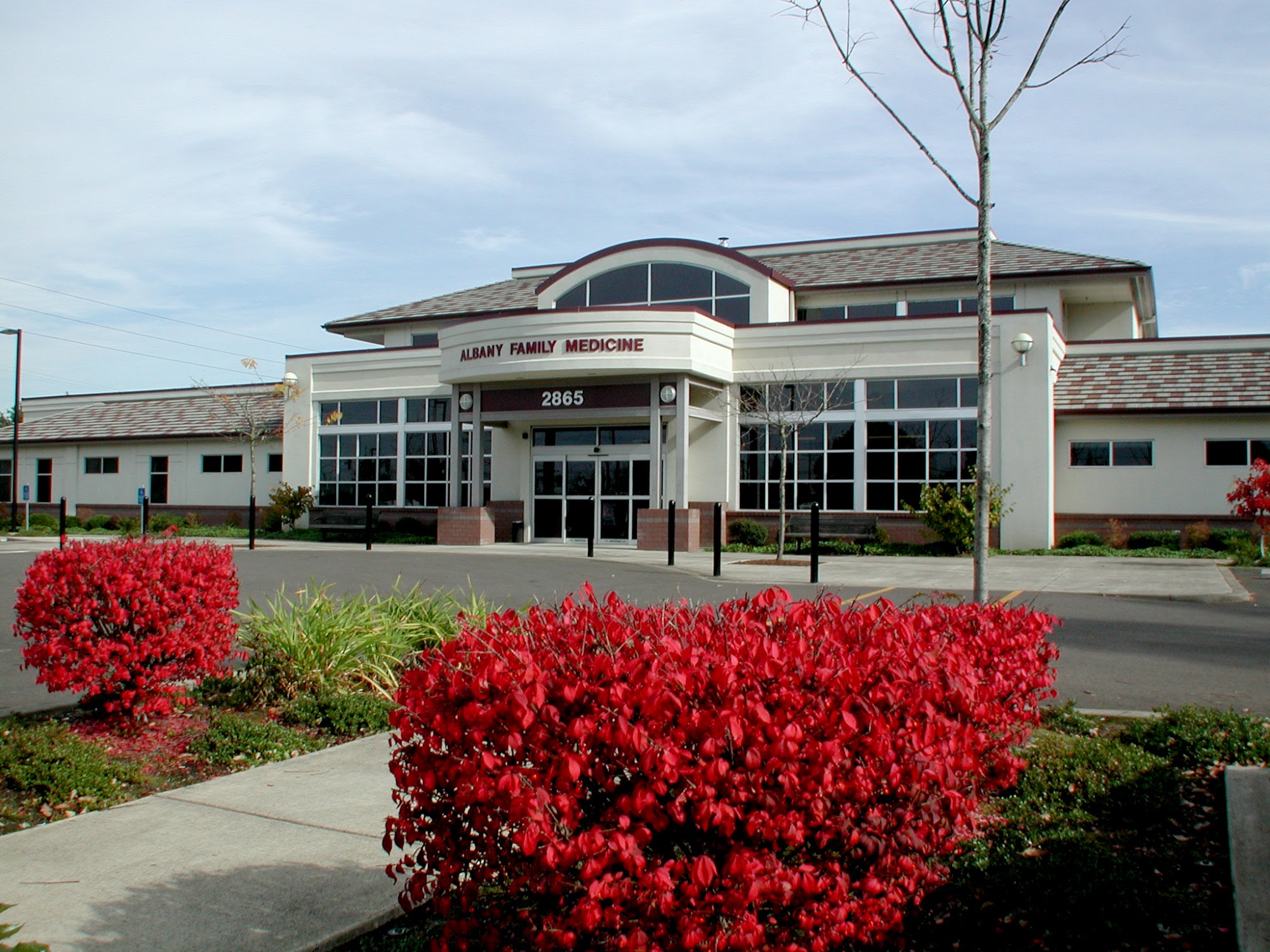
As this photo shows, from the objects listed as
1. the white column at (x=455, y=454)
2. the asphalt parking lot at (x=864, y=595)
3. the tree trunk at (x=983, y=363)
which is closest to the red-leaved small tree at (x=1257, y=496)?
the asphalt parking lot at (x=864, y=595)

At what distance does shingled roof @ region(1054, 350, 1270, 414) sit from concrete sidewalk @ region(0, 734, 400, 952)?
24765 mm

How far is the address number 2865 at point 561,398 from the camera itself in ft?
89.1

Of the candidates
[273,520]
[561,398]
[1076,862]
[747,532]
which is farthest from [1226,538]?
[273,520]

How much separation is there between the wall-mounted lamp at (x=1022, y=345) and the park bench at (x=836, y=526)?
514cm

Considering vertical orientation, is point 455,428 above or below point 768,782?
above

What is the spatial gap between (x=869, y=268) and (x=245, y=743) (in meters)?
27.9

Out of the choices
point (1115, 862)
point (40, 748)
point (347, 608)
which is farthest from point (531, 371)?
point (1115, 862)

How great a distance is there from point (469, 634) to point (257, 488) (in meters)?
34.7

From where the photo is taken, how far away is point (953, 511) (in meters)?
24.0

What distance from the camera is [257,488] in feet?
118

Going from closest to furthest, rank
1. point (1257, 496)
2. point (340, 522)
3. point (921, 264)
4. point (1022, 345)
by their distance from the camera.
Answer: point (1257, 496), point (1022, 345), point (921, 264), point (340, 522)

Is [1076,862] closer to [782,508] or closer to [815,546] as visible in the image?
[815,546]

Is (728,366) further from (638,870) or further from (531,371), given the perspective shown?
(638,870)

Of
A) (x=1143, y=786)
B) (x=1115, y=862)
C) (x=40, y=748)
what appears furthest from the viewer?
(x=40, y=748)
